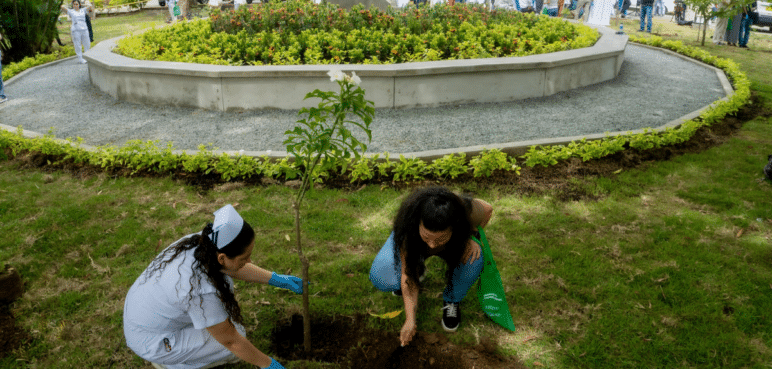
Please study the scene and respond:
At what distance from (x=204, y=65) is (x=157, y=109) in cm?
89

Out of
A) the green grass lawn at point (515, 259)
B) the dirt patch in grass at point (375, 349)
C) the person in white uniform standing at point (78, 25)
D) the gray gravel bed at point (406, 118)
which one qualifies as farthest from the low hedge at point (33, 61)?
the dirt patch in grass at point (375, 349)

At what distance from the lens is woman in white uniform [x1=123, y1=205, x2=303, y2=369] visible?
7.60 ft

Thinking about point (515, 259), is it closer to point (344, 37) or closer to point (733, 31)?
point (344, 37)

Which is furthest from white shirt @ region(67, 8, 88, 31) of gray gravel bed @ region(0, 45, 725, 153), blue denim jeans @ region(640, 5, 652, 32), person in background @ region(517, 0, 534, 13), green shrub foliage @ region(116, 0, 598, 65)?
blue denim jeans @ region(640, 5, 652, 32)

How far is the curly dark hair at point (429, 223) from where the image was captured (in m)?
2.53

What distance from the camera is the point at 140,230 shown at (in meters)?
4.13

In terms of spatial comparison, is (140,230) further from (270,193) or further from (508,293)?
(508,293)

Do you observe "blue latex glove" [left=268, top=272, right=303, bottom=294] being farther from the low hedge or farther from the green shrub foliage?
the low hedge

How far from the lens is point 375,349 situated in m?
2.95

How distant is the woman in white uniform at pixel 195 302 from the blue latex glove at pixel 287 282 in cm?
62

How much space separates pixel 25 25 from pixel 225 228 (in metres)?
11.6

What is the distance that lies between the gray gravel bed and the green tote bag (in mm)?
2551

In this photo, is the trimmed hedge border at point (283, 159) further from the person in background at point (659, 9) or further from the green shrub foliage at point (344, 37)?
the person in background at point (659, 9)

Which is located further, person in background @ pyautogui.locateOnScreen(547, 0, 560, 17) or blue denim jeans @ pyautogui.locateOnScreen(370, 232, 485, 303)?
person in background @ pyautogui.locateOnScreen(547, 0, 560, 17)
